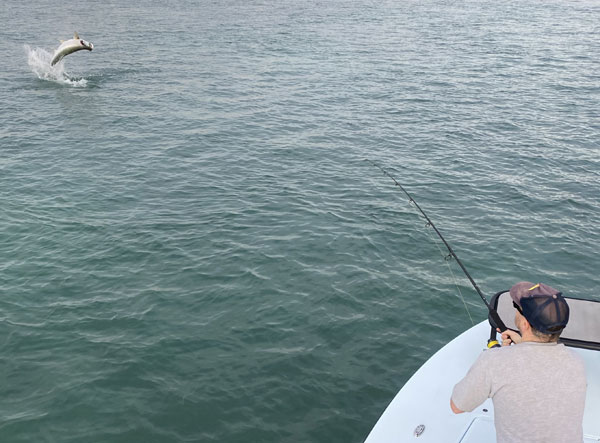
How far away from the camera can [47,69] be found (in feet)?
102

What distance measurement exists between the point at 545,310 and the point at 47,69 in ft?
106

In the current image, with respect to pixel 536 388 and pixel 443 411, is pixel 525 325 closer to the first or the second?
pixel 536 388

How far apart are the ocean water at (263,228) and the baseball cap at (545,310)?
4967mm

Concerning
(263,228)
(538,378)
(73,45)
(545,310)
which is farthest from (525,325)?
(73,45)

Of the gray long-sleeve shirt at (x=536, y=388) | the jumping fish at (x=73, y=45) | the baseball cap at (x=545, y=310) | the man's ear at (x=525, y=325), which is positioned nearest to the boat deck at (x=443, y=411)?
the gray long-sleeve shirt at (x=536, y=388)

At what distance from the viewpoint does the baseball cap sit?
4.02 m

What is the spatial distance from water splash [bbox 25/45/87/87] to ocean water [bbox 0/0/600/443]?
0.16 m

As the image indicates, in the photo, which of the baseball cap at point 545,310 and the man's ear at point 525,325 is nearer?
the baseball cap at point 545,310

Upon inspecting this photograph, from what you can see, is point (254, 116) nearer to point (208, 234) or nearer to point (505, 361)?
point (208, 234)

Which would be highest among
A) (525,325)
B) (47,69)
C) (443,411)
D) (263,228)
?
(47,69)

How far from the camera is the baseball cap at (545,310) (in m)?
4.02

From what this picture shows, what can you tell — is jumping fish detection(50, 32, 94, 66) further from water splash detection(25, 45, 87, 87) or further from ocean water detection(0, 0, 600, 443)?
water splash detection(25, 45, 87, 87)

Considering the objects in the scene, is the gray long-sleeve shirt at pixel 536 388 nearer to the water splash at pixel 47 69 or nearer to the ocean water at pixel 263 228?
the ocean water at pixel 263 228

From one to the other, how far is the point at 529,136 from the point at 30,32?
35256mm
